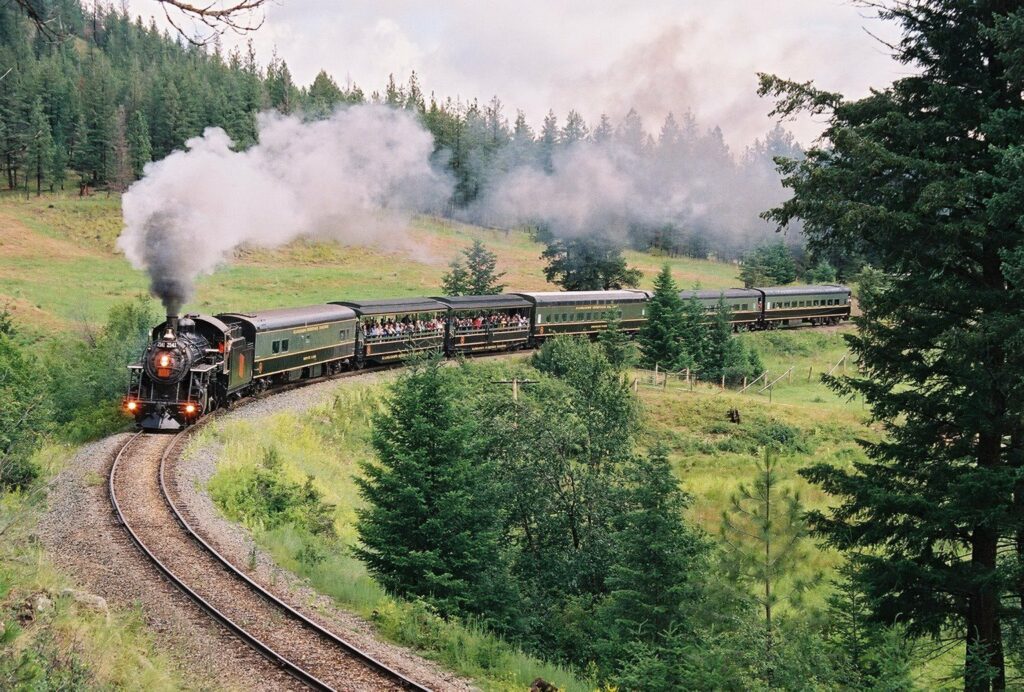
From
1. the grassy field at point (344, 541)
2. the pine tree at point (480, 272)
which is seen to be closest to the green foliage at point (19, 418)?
the grassy field at point (344, 541)

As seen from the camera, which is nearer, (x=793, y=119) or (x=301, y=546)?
(x=793, y=119)

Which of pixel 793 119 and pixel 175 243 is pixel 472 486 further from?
pixel 175 243

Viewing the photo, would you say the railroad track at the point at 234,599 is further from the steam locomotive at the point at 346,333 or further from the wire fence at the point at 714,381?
the wire fence at the point at 714,381

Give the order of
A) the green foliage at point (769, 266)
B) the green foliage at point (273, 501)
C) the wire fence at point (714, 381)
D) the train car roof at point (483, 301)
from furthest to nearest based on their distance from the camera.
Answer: the green foliage at point (769, 266)
the wire fence at point (714, 381)
the train car roof at point (483, 301)
the green foliage at point (273, 501)

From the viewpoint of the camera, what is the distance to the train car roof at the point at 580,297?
44.6m

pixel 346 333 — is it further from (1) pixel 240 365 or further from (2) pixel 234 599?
(2) pixel 234 599

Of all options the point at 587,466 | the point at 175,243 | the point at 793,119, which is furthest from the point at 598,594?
the point at 175,243

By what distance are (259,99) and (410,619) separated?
96.2m

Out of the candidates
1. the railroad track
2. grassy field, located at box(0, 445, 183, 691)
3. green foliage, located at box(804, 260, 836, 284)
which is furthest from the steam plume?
green foliage, located at box(804, 260, 836, 284)

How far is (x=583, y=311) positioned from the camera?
46.7 m

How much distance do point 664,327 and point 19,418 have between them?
32.4 metres

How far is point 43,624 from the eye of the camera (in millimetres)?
10172

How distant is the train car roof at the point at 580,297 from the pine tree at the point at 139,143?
58606 millimetres

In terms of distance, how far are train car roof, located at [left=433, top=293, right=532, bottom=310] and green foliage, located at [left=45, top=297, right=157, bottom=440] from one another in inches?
544
